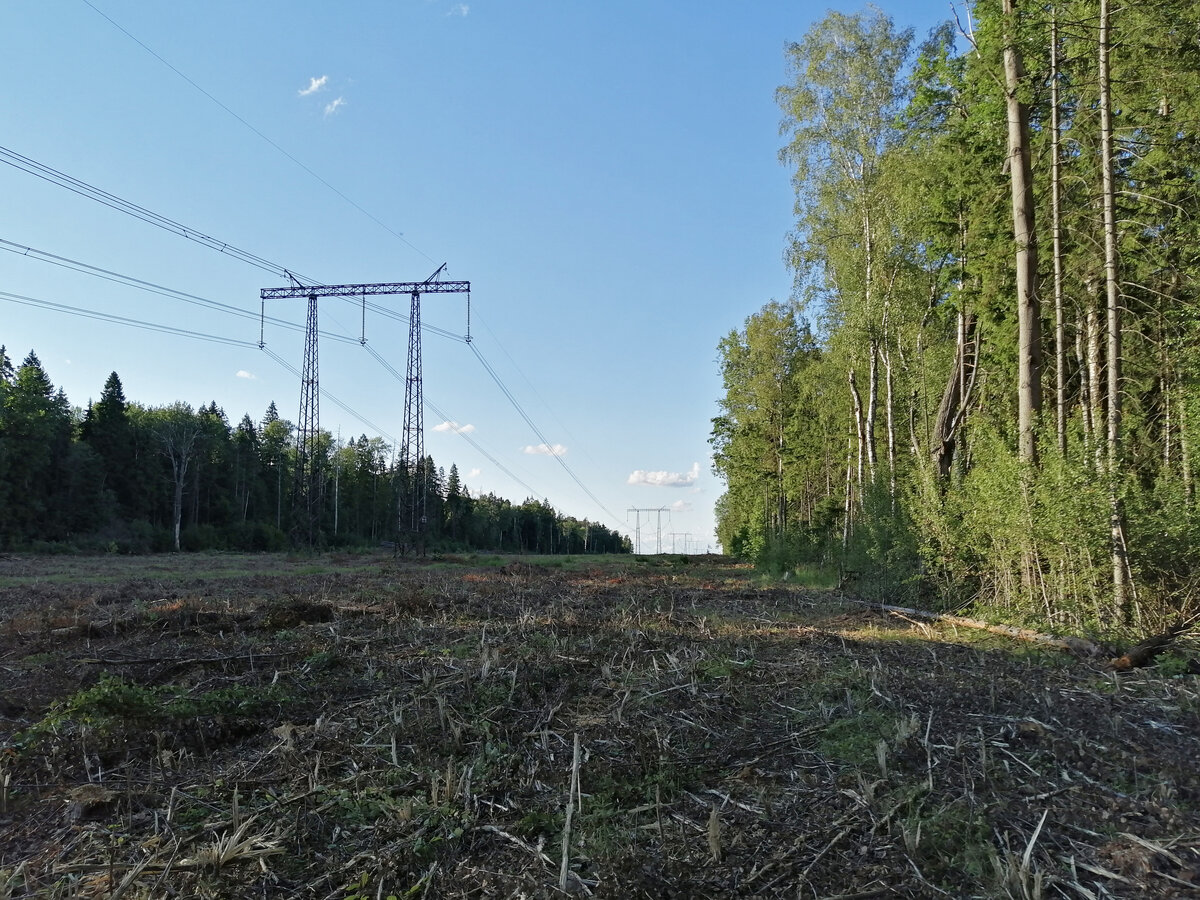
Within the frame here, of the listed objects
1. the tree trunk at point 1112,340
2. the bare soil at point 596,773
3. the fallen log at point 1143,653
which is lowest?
the bare soil at point 596,773

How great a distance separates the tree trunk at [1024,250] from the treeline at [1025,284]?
3cm

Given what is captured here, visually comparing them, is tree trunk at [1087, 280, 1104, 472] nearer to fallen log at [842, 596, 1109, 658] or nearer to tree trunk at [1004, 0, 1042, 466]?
tree trunk at [1004, 0, 1042, 466]

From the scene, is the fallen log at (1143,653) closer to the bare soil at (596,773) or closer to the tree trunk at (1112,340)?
the bare soil at (596,773)

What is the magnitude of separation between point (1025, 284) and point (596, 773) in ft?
31.5

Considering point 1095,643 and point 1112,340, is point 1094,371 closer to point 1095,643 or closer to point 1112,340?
point 1112,340

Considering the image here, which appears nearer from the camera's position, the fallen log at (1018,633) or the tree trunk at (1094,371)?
the fallen log at (1018,633)

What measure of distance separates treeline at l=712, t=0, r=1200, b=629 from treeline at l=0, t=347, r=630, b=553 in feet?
77.8

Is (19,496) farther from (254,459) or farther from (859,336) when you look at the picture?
(859,336)

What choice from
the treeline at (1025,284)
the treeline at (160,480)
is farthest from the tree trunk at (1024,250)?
the treeline at (160,480)

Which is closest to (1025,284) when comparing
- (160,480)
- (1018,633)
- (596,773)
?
(1018,633)

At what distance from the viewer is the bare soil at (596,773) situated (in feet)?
8.83

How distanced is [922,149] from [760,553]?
15.6 m

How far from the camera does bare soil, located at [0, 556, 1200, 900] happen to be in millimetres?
2691

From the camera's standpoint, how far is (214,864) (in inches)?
109
